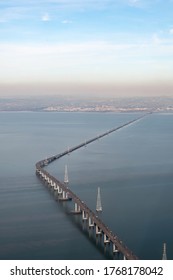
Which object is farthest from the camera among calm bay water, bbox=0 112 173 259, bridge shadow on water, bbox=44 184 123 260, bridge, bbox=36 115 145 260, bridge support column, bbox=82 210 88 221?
bridge support column, bbox=82 210 88 221

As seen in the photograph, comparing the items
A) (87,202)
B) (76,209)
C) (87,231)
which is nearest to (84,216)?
(76,209)

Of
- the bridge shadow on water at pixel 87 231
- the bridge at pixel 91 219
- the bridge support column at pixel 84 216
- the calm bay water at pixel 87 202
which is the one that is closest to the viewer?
the bridge at pixel 91 219

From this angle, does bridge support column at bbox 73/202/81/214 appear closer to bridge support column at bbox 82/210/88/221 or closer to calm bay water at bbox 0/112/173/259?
calm bay water at bbox 0/112/173/259

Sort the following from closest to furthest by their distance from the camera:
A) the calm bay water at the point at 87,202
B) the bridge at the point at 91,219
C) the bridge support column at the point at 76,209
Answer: the bridge at the point at 91,219 < the calm bay water at the point at 87,202 < the bridge support column at the point at 76,209

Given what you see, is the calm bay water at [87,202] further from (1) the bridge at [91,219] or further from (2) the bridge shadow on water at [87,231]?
(1) the bridge at [91,219]

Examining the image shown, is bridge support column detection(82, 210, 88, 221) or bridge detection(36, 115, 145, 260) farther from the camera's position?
bridge support column detection(82, 210, 88, 221)

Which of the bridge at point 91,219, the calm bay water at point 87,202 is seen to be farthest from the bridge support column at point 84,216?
the calm bay water at point 87,202

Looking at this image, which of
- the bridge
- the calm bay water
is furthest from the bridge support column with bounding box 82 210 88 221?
the calm bay water

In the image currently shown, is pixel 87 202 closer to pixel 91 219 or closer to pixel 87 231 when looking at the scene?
pixel 91 219

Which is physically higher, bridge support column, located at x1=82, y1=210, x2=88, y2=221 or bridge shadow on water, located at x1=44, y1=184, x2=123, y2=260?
bridge support column, located at x1=82, y1=210, x2=88, y2=221

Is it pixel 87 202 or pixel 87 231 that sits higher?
pixel 87 202

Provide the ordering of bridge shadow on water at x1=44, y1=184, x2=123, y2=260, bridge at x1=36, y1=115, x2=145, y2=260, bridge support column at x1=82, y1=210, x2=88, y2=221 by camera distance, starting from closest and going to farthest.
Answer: bridge at x1=36, y1=115, x2=145, y2=260, bridge shadow on water at x1=44, y1=184, x2=123, y2=260, bridge support column at x1=82, y1=210, x2=88, y2=221
